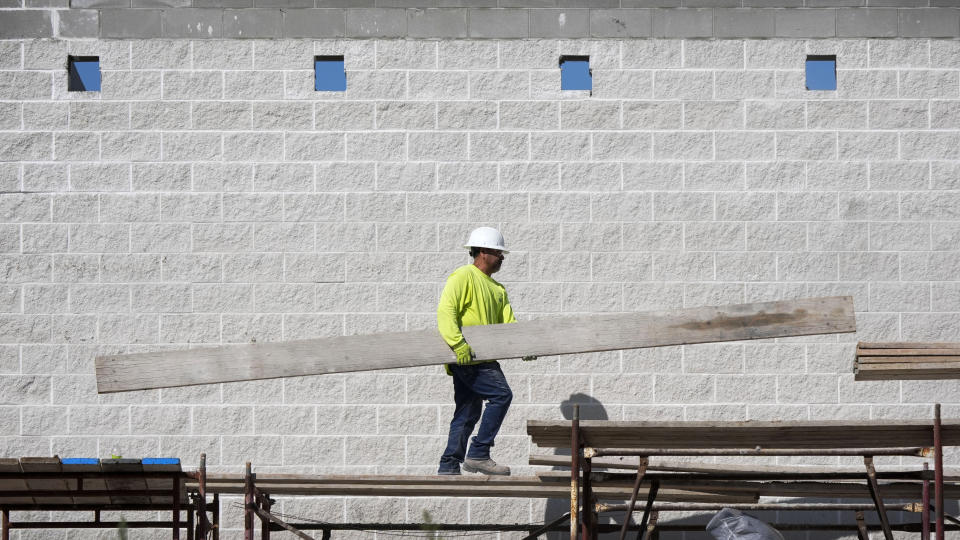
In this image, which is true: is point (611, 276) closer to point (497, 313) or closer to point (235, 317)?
point (497, 313)

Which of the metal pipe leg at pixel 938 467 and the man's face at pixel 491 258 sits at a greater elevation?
the man's face at pixel 491 258

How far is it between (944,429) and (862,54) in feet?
13.7

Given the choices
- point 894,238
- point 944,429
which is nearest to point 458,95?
point 894,238

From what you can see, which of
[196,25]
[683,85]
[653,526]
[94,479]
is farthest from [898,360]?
[196,25]

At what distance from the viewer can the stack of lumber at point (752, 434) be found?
6.56 metres

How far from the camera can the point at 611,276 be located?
381 inches

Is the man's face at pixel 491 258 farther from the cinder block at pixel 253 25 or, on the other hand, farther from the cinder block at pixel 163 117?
the cinder block at pixel 163 117

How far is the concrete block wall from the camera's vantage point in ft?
31.6

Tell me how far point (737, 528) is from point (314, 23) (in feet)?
17.1

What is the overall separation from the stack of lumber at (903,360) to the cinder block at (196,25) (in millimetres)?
5575

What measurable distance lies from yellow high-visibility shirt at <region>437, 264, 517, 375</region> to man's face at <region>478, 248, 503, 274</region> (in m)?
0.10

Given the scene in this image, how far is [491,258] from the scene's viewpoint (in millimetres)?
8617

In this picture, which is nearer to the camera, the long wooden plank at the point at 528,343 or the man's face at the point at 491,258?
the long wooden plank at the point at 528,343

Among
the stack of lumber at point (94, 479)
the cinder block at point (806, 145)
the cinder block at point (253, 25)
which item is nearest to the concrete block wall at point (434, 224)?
the cinder block at point (806, 145)
